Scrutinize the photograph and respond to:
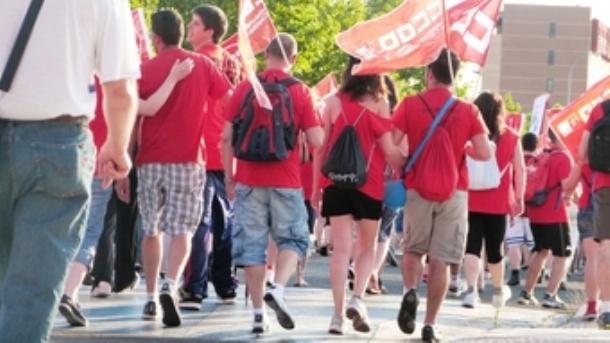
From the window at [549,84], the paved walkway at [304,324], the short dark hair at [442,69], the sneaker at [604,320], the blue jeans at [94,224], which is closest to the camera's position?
the paved walkway at [304,324]

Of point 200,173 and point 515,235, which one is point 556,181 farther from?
point 200,173

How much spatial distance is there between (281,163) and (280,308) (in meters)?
0.88

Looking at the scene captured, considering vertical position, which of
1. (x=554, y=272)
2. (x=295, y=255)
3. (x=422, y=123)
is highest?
(x=422, y=123)

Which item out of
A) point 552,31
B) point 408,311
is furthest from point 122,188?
point 552,31

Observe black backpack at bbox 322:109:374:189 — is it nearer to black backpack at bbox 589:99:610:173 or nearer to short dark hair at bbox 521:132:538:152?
black backpack at bbox 589:99:610:173

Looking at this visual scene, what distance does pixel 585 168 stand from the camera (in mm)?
14383

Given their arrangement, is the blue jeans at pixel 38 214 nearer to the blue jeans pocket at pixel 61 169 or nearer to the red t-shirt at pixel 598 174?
the blue jeans pocket at pixel 61 169

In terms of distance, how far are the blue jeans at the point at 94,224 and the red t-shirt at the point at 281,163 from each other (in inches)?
39.7

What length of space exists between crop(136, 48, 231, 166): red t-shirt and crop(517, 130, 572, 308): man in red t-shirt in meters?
6.98

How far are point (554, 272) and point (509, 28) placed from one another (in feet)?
560

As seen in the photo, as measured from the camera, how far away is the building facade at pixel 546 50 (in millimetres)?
183125

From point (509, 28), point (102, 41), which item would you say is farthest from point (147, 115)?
point (509, 28)

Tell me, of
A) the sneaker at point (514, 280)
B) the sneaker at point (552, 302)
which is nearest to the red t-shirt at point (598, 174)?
the sneaker at point (552, 302)

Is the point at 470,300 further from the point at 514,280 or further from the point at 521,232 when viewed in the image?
the point at 514,280
